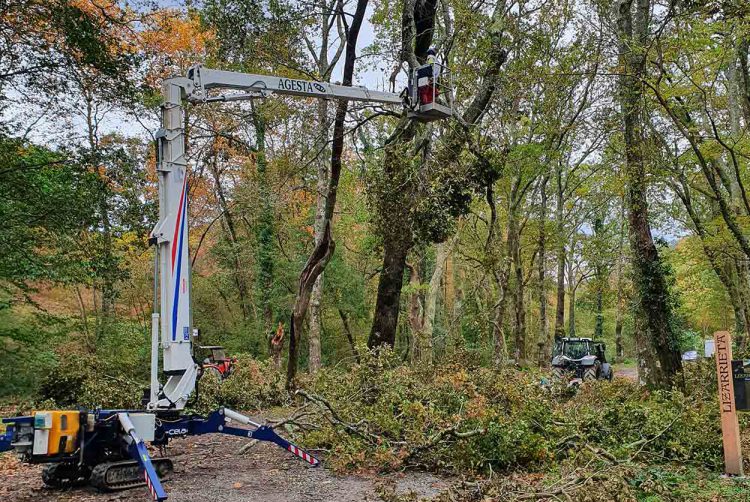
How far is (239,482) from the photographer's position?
6.72 meters

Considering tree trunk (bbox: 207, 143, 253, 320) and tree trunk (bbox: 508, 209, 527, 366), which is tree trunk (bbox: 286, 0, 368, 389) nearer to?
tree trunk (bbox: 207, 143, 253, 320)

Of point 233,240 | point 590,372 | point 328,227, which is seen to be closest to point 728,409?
point 328,227

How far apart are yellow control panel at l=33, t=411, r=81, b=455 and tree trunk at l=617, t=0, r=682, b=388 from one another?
1063cm

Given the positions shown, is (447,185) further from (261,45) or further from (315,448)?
(315,448)

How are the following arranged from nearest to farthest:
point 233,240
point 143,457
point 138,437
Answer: point 143,457, point 138,437, point 233,240

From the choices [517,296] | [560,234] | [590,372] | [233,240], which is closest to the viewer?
[590,372]

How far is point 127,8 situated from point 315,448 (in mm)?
11197

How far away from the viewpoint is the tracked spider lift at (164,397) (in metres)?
5.79

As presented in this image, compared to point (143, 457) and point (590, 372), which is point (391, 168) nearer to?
point (143, 457)

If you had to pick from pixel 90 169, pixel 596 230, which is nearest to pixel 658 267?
pixel 90 169

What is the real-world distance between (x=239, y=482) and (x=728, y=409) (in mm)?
5717

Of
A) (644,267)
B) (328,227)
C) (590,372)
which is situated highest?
(328,227)

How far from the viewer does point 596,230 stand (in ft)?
104

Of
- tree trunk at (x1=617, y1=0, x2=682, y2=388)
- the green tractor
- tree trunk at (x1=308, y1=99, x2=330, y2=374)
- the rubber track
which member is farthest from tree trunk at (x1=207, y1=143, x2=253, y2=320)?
the rubber track
